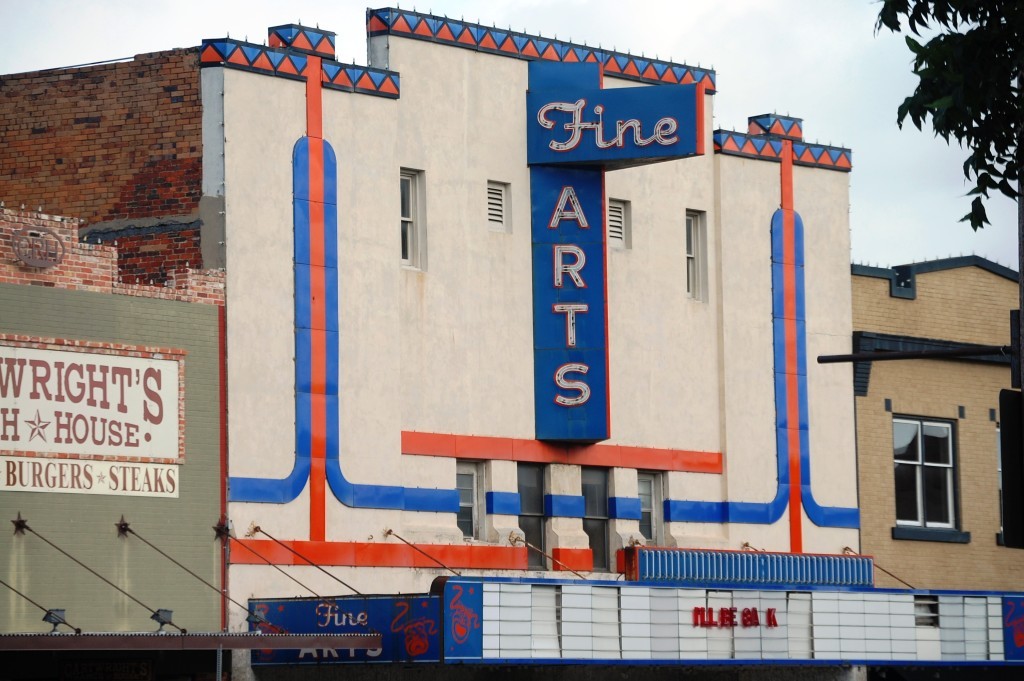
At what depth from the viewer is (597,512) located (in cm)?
3359

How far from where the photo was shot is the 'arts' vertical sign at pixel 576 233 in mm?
32438

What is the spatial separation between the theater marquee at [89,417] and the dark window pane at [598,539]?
831cm

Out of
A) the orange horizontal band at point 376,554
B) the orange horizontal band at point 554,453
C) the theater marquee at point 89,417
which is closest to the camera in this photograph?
the theater marquee at point 89,417

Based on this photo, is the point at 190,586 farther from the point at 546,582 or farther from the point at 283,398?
the point at 546,582

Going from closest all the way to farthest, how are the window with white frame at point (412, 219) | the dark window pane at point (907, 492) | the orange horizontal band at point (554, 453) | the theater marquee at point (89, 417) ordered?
the theater marquee at point (89, 417)
the orange horizontal band at point (554, 453)
the window with white frame at point (412, 219)
the dark window pane at point (907, 492)

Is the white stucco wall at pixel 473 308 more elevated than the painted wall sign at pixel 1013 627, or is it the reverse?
the white stucco wall at pixel 473 308

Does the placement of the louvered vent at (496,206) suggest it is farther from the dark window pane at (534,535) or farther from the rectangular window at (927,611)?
the rectangular window at (927,611)

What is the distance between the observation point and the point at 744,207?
35.9 m

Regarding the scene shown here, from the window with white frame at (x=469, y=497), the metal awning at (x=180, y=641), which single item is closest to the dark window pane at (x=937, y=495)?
the window with white frame at (x=469, y=497)

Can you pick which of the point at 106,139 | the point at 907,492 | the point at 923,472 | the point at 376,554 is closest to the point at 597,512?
the point at 376,554

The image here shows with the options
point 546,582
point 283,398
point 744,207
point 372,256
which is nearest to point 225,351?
point 283,398

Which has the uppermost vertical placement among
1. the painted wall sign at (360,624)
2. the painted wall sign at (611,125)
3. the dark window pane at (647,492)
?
the painted wall sign at (611,125)

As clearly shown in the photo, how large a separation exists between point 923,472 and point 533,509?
9.08 m

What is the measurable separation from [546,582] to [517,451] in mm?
4787
